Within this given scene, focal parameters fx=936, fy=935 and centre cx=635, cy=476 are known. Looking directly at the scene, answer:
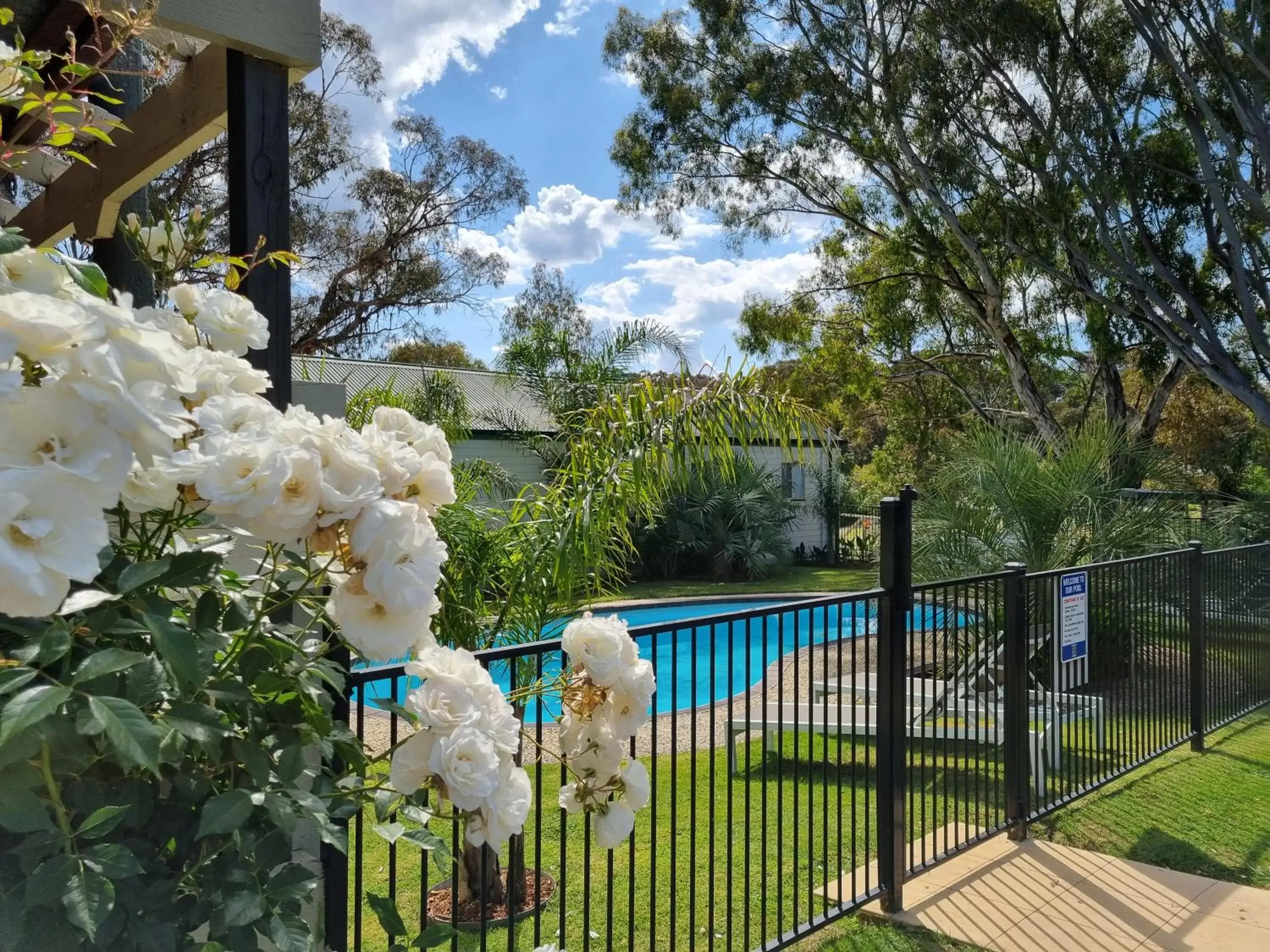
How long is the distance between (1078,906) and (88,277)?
4790 millimetres

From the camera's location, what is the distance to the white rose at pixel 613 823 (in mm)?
1923

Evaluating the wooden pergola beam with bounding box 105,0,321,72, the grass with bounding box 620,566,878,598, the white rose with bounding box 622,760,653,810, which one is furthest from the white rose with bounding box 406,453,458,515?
the grass with bounding box 620,566,878,598

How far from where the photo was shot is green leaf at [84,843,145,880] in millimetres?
1051

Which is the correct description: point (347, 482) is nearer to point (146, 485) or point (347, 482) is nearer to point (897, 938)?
point (146, 485)

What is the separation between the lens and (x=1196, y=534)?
9438 mm

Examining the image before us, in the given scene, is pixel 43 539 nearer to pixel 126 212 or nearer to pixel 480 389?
pixel 126 212

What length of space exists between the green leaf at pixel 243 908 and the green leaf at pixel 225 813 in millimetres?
84

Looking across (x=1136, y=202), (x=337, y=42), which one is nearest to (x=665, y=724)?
(x=1136, y=202)

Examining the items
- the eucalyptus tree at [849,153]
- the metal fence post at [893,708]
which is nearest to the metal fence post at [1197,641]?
the metal fence post at [893,708]

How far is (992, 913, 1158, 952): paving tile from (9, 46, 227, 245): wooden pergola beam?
14.2ft

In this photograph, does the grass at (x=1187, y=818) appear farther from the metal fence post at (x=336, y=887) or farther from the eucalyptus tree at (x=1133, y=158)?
the eucalyptus tree at (x=1133, y=158)

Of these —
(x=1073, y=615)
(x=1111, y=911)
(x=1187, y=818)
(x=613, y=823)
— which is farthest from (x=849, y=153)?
(x=613, y=823)

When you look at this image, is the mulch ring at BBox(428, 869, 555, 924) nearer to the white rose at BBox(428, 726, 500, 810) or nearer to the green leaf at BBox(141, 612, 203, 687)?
the white rose at BBox(428, 726, 500, 810)

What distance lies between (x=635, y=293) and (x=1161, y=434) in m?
A: 19.5
